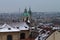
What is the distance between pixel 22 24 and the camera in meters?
36.9

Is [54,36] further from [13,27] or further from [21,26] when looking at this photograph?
[21,26]

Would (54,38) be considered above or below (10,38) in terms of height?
above

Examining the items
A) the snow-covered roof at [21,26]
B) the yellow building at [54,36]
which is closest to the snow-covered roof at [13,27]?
the snow-covered roof at [21,26]

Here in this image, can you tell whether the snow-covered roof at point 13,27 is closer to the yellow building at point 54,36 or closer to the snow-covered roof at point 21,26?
the snow-covered roof at point 21,26

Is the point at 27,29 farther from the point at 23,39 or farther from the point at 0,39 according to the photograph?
the point at 0,39

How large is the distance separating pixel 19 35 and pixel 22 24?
3.12m

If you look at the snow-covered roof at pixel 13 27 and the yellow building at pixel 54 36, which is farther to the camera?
the snow-covered roof at pixel 13 27

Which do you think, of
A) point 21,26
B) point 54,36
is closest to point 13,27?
point 21,26

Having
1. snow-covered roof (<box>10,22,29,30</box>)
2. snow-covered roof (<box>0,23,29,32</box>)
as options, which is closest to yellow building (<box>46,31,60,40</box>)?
snow-covered roof (<box>0,23,29,32</box>)

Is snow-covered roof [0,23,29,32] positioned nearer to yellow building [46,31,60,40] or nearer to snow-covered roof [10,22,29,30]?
snow-covered roof [10,22,29,30]

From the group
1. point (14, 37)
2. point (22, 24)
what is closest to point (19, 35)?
point (14, 37)

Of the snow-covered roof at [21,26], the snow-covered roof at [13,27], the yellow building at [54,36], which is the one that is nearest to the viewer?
the yellow building at [54,36]

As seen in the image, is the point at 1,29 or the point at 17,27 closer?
the point at 1,29

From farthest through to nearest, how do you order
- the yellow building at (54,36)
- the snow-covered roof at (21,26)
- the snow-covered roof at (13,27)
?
the snow-covered roof at (21,26)
the snow-covered roof at (13,27)
the yellow building at (54,36)
